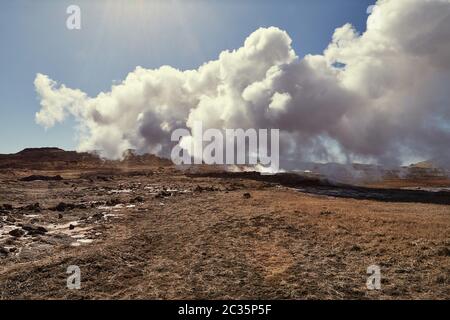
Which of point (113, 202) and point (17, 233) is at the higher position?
point (113, 202)

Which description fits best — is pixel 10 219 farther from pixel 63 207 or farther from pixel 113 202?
pixel 113 202

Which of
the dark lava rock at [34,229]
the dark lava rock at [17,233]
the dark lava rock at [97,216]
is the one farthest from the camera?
the dark lava rock at [97,216]

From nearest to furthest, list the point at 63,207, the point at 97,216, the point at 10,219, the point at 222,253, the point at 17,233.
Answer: the point at 222,253
the point at 17,233
the point at 10,219
the point at 97,216
the point at 63,207

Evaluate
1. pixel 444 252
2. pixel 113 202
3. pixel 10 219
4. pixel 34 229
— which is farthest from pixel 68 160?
pixel 444 252

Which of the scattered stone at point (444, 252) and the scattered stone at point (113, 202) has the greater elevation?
the scattered stone at point (113, 202)

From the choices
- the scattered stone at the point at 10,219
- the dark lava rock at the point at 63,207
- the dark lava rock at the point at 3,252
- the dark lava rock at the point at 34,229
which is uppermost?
the dark lava rock at the point at 63,207

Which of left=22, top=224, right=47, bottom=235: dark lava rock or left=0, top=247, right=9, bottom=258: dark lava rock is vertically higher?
left=22, top=224, right=47, bottom=235: dark lava rock

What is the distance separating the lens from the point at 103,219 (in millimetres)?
29844

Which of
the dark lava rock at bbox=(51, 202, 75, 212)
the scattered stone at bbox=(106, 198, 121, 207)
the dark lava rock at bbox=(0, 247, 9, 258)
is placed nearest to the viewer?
the dark lava rock at bbox=(0, 247, 9, 258)

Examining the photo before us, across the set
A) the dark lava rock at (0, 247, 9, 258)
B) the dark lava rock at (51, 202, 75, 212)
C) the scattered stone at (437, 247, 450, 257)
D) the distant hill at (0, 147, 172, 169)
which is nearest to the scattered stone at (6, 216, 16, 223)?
the dark lava rock at (51, 202, 75, 212)

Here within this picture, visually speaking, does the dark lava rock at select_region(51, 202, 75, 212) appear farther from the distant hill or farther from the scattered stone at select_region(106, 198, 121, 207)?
the distant hill

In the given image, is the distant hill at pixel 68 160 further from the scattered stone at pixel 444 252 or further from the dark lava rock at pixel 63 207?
the scattered stone at pixel 444 252

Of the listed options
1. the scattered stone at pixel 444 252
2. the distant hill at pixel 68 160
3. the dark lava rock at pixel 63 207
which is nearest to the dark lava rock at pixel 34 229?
the dark lava rock at pixel 63 207
